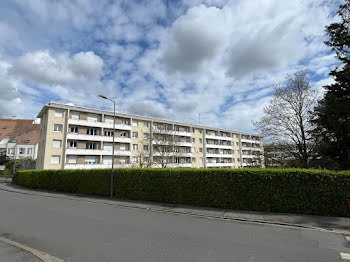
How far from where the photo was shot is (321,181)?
31.0ft

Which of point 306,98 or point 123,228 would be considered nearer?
point 123,228

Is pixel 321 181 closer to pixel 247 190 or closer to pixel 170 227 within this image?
pixel 247 190

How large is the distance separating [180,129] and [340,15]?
39294 millimetres

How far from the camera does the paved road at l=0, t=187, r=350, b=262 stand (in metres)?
4.96

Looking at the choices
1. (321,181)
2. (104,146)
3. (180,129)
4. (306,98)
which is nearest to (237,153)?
(180,129)

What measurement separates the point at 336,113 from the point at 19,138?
2872 inches

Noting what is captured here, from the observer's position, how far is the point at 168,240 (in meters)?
6.04

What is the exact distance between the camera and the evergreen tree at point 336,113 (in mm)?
14773

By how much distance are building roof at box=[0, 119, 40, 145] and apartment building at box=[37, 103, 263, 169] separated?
80.0 ft

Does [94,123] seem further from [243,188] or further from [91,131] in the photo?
[243,188]

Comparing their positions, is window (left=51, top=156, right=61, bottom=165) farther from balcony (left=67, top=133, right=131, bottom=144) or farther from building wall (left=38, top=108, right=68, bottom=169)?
balcony (left=67, top=133, right=131, bottom=144)

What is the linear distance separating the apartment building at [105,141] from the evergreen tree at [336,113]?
258 inches

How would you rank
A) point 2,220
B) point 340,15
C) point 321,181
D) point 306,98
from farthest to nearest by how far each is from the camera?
point 306,98 → point 340,15 → point 321,181 → point 2,220

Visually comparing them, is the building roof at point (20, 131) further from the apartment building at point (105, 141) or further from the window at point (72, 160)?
the window at point (72, 160)
